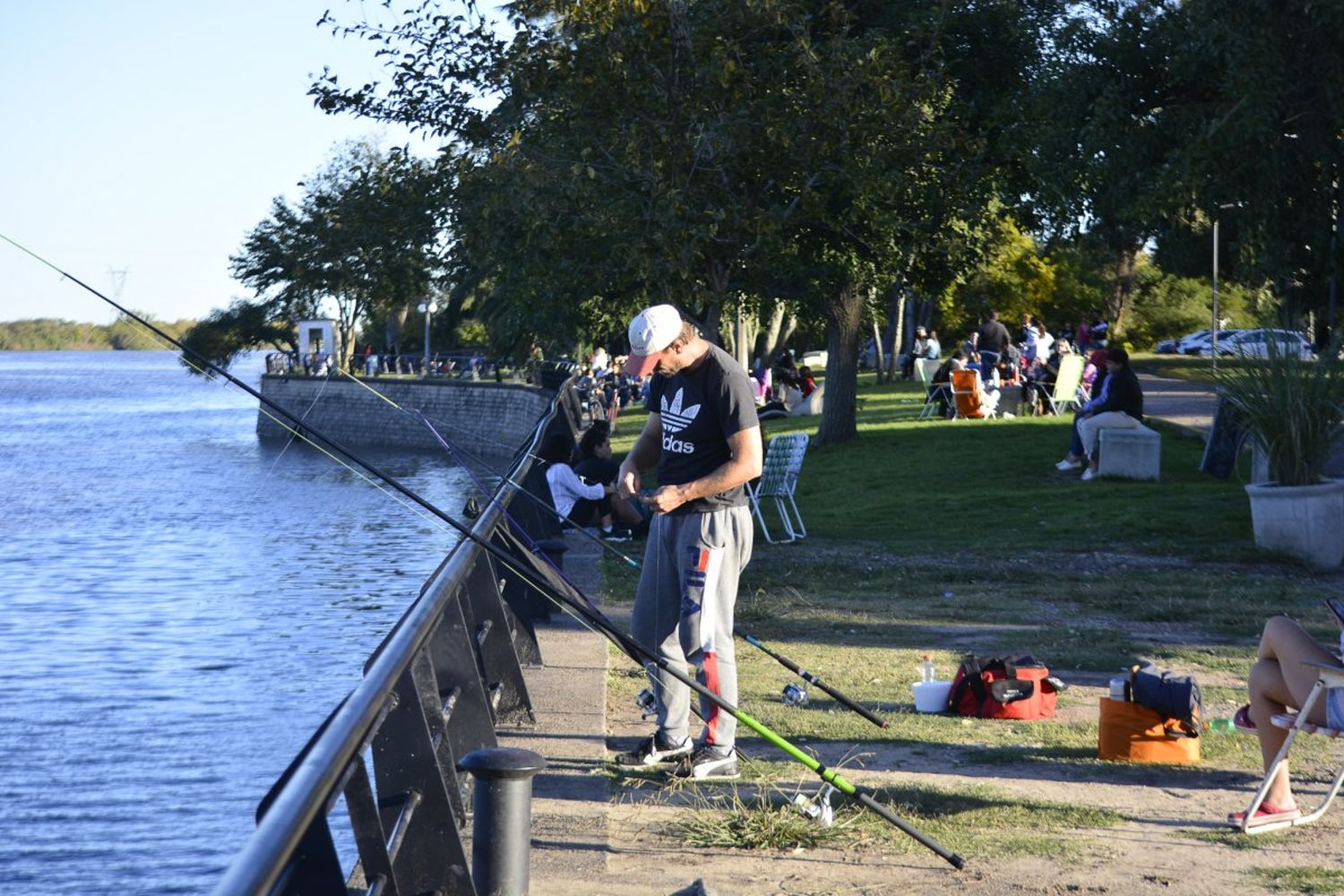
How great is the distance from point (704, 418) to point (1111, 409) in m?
12.8

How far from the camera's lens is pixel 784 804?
5.81 metres

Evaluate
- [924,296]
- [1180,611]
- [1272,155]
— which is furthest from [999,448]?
[1180,611]

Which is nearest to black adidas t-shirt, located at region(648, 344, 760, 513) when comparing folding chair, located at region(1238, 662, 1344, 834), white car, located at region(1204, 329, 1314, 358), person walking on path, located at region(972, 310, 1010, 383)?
folding chair, located at region(1238, 662, 1344, 834)

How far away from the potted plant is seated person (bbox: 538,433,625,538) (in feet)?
17.0

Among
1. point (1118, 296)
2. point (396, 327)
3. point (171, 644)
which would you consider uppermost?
point (1118, 296)

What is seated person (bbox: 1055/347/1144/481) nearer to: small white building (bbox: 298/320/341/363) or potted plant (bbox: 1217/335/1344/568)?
potted plant (bbox: 1217/335/1344/568)

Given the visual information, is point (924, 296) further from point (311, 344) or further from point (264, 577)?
point (311, 344)

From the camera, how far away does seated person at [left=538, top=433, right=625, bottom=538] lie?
45.7 ft

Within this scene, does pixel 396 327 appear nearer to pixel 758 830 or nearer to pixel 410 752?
pixel 758 830

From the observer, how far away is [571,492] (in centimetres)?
1395

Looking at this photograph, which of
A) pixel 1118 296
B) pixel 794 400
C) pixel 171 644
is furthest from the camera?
pixel 1118 296

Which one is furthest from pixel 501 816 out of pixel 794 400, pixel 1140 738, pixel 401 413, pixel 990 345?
pixel 401 413

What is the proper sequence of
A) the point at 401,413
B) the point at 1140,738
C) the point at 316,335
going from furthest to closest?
the point at 316,335 → the point at 401,413 → the point at 1140,738

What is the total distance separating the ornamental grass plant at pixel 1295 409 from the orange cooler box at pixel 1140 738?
6.96m
